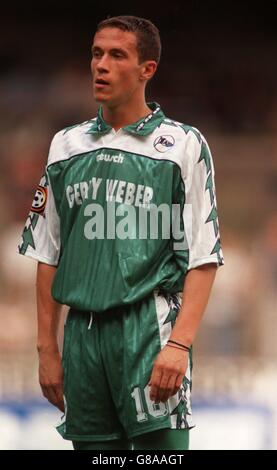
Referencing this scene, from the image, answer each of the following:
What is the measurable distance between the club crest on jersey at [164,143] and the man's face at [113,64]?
5.4 inches

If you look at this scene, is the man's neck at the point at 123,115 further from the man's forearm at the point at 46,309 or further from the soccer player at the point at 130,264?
the man's forearm at the point at 46,309

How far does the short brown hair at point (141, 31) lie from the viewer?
2.81 meters

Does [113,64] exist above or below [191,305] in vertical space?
above

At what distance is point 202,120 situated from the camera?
215 inches

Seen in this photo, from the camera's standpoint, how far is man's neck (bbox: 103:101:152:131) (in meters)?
2.87

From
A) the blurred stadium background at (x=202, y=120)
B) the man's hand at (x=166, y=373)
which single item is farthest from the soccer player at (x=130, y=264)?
the blurred stadium background at (x=202, y=120)

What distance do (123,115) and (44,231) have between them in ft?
1.16

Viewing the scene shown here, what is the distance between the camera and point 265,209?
544cm

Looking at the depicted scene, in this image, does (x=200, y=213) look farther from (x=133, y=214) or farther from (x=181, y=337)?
(x=181, y=337)

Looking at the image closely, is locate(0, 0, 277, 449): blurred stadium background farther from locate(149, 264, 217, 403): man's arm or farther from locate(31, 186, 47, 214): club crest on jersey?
locate(149, 264, 217, 403): man's arm

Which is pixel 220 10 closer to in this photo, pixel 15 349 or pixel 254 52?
pixel 254 52

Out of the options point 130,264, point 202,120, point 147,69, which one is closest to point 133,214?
point 130,264

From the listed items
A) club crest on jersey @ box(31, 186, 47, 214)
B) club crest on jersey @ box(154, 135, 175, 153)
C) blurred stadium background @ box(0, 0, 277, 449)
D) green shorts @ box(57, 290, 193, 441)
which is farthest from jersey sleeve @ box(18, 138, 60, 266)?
blurred stadium background @ box(0, 0, 277, 449)
